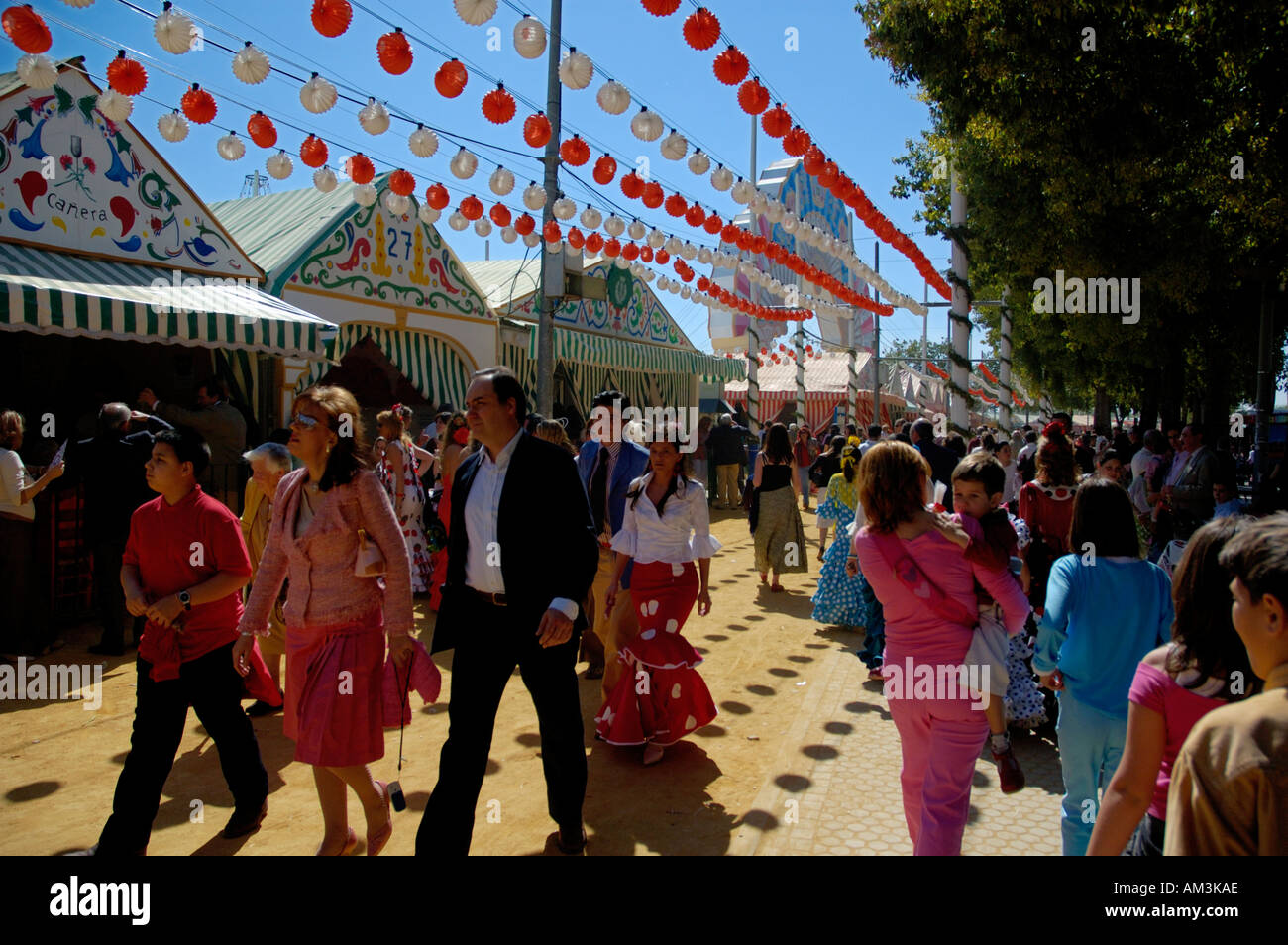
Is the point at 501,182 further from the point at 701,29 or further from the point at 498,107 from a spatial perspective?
the point at 701,29

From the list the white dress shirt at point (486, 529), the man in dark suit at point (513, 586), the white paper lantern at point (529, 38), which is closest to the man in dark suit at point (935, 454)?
the white paper lantern at point (529, 38)

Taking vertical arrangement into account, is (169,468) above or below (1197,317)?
below

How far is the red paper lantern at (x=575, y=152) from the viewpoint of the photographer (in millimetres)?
8391

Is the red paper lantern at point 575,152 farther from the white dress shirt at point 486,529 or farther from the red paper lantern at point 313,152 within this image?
the white dress shirt at point 486,529

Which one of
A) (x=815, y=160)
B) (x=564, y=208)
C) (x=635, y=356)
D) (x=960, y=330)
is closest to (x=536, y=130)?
(x=564, y=208)

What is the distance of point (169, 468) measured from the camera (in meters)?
3.53

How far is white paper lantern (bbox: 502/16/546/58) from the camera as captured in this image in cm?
630

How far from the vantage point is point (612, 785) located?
14.1ft

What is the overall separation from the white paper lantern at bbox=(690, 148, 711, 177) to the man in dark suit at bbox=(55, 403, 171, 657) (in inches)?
213

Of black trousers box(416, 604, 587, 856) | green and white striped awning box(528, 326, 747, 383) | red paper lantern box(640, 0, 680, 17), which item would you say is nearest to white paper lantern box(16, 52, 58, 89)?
red paper lantern box(640, 0, 680, 17)

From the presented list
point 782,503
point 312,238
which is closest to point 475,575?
point 782,503

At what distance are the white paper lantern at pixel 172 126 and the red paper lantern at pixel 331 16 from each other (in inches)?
70.4

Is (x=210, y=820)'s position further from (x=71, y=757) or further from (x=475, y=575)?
(x=475, y=575)
